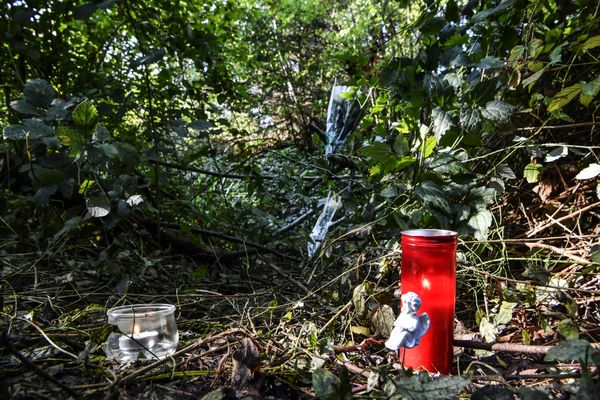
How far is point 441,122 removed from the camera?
1.29 m

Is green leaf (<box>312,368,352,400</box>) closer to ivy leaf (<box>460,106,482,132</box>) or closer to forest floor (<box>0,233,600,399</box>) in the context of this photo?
forest floor (<box>0,233,600,399</box>)

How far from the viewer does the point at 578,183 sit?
1.36m

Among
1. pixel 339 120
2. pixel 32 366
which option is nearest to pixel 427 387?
pixel 32 366

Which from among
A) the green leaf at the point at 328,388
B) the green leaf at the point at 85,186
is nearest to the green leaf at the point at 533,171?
the green leaf at the point at 328,388

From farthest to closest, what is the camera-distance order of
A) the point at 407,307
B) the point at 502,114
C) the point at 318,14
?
the point at 318,14 < the point at 502,114 < the point at 407,307

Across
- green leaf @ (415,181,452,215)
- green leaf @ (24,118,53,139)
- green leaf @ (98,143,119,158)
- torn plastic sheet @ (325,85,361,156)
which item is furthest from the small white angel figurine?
torn plastic sheet @ (325,85,361,156)

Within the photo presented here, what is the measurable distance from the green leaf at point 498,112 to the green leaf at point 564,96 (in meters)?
0.11

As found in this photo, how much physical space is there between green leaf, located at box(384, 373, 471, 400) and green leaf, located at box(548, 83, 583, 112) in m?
0.89

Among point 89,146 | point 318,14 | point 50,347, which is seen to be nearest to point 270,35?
point 318,14

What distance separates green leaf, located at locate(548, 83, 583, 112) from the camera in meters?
1.16

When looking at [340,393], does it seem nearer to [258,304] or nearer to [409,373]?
[409,373]

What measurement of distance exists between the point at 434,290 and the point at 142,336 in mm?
679

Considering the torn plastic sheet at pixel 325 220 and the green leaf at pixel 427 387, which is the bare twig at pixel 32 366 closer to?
the green leaf at pixel 427 387

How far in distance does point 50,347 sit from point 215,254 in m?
1.03
